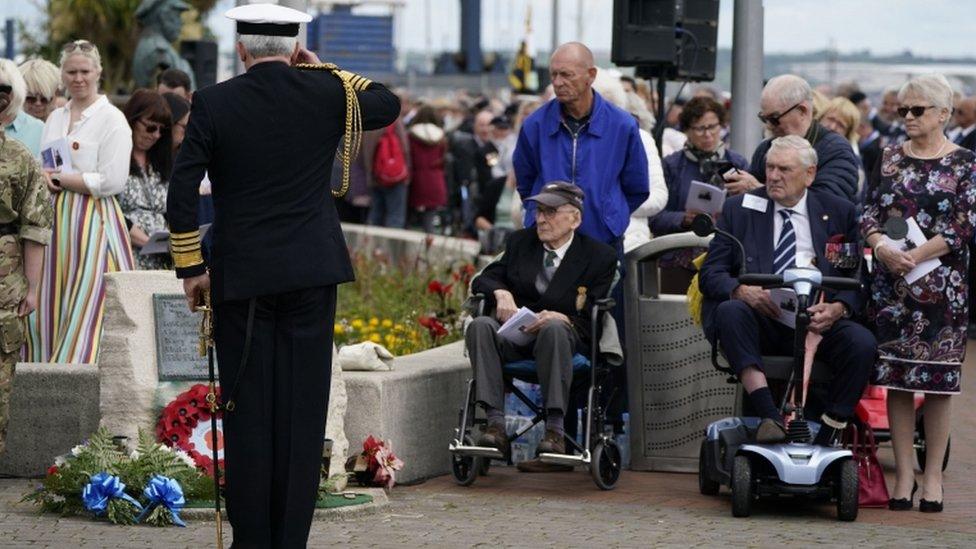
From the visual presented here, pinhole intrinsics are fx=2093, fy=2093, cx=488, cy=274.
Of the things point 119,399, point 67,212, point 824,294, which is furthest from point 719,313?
point 67,212

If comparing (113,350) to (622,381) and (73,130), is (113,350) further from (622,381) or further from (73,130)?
(622,381)

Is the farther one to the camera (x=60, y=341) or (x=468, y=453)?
(x=60, y=341)

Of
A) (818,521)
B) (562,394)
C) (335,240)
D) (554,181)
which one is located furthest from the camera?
(554,181)

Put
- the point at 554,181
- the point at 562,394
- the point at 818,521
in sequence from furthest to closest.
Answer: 1. the point at 554,181
2. the point at 562,394
3. the point at 818,521

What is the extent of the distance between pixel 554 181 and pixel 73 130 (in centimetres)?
251

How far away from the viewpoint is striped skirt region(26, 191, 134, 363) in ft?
35.1

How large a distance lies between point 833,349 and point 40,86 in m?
5.11

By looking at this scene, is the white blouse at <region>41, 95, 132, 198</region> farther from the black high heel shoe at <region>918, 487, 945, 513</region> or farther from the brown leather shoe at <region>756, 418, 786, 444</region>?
the black high heel shoe at <region>918, 487, 945, 513</region>

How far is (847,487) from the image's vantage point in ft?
29.8

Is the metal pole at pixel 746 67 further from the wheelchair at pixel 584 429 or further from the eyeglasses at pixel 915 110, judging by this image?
the eyeglasses at pixel 915 110

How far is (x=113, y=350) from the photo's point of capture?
30.9 feet

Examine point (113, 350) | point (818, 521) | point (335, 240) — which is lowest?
point (818, 521)

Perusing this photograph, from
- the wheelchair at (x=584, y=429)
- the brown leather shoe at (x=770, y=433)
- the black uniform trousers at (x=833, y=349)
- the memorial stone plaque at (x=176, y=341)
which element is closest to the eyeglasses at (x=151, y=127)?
the memorial stone plaque at (x=176, y=341)

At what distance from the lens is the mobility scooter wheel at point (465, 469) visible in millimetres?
9977
